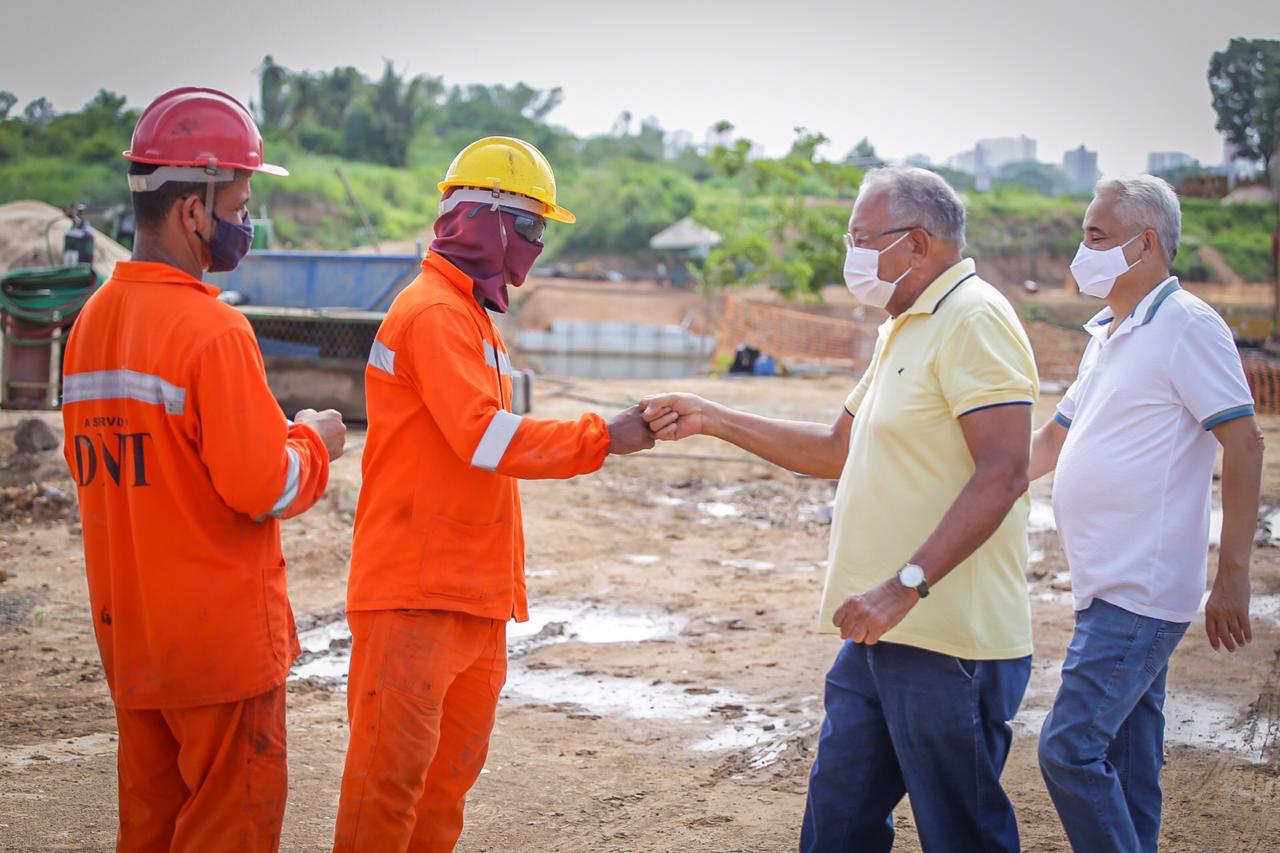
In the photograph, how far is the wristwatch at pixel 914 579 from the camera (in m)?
2.97

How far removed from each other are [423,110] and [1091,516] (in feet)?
200

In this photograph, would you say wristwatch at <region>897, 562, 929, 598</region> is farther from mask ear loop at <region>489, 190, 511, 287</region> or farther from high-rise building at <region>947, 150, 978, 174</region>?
high-rise building at <region>947, 150, 978, 174</region>

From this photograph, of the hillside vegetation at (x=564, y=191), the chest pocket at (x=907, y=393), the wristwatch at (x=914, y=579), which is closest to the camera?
the wristwatch at (x=914, y=579)

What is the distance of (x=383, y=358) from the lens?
330 cm

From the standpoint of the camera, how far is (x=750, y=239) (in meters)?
28.4

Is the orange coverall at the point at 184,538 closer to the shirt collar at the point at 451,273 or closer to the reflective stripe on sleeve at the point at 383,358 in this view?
the reflective stripe on sleeve at the point at 383,358

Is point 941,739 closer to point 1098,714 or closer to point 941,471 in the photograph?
point 1098,714

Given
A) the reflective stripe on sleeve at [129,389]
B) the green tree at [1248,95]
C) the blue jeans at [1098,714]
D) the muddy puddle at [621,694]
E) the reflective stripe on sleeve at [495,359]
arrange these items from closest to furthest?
the reflective stripe on sleeve at [129,389]
the blue jeans at [1098,714]
the reflective stripe on sleeve at [495,359]
the muddy puddle at [621,694]
the green tree at [1248,95]

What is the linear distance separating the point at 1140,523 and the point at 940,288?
894mm

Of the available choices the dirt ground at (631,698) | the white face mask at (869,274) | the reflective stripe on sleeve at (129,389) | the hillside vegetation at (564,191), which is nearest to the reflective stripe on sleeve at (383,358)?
the reflective stripe on sleeve at (129,389)

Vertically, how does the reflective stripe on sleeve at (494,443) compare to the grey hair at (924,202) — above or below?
below

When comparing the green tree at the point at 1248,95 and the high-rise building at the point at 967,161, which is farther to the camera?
the high-rise building at the point at 967,161

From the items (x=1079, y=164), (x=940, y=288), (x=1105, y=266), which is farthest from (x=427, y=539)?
(x=1079, y=164)

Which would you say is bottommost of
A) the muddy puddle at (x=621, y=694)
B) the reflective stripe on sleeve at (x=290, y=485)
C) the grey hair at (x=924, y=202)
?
the muddy puddle at (x=621, y=694)
